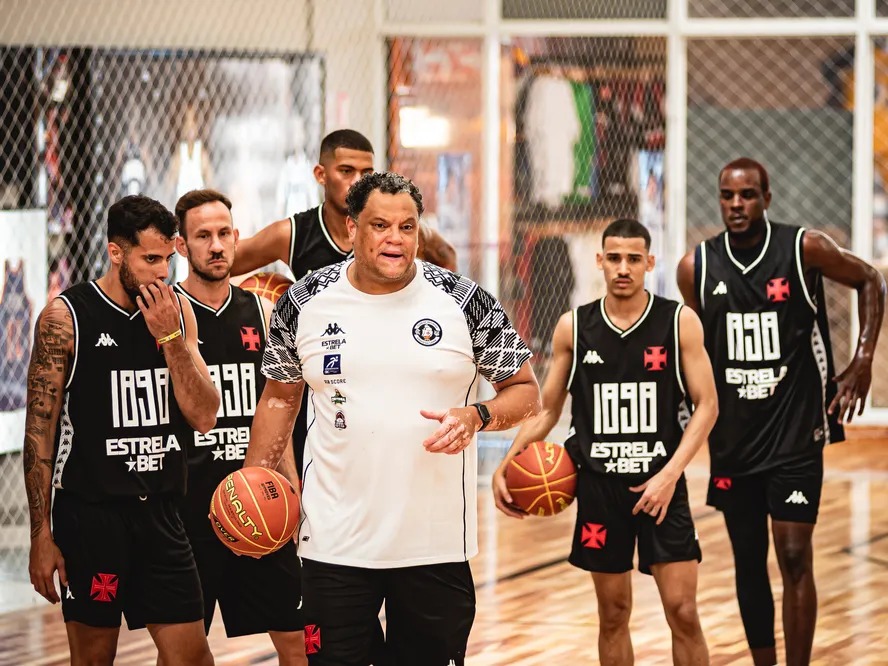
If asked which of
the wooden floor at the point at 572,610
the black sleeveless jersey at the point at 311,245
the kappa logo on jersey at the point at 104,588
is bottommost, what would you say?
the wooden floor at the point at 572,610

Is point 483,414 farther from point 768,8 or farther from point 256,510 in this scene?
point 768,8

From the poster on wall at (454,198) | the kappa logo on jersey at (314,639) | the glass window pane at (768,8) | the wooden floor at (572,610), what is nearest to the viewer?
the kappa logo on jersey at (314,639)

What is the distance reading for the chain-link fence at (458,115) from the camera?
9000 mm

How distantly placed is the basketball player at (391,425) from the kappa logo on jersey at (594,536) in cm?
105

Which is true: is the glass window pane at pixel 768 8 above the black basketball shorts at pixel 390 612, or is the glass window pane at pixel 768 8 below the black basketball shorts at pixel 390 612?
above

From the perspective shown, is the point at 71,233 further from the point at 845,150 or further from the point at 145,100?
the point at 845,150

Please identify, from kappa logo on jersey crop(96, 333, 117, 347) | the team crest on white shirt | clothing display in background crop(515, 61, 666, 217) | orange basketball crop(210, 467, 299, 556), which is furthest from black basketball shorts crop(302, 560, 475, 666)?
clothing display in background crop(515, 61, 666, 217)

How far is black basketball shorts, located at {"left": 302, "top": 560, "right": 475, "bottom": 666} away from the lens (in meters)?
3.32

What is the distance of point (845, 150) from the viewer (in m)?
11.9

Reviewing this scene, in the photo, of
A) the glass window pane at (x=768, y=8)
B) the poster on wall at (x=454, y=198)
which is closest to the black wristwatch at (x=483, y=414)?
the poster on wall at (x=454, y=198)

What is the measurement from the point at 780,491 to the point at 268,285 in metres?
1.95

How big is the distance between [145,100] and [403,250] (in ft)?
21.2

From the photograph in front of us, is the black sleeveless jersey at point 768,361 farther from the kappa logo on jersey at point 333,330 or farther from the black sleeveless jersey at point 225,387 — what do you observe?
the kappa logo on jersey at point 333,330

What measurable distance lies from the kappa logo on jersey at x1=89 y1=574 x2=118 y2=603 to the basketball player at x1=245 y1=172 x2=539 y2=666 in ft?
2.04
